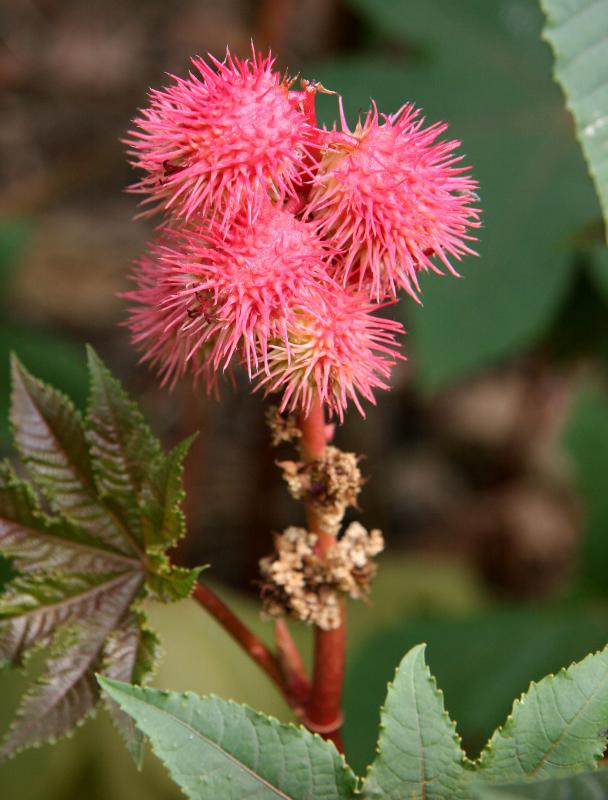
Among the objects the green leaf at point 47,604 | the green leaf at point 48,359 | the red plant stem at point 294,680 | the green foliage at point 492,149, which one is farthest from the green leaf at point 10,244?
the red plant stem at point 294,680

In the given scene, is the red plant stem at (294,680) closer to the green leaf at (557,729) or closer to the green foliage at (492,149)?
the green leaf at (557,729)

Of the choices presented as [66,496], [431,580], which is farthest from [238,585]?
[66,496]

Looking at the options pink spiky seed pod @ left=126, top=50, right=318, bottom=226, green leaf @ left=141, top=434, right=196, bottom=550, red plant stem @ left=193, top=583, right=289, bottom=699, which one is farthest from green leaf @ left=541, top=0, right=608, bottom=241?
red plant stem @ left=193, top=583, right=289, bottom=699

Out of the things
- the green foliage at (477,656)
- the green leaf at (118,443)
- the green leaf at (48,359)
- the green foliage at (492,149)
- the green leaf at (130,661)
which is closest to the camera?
the green leaf at (130,661)

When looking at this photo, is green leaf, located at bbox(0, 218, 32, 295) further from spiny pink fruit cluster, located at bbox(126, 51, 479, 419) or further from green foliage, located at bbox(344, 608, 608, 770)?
spiny pink fruit cluster, located at bbox(126, 51, 479, 419)

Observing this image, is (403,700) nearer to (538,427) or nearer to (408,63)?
(408,63)
